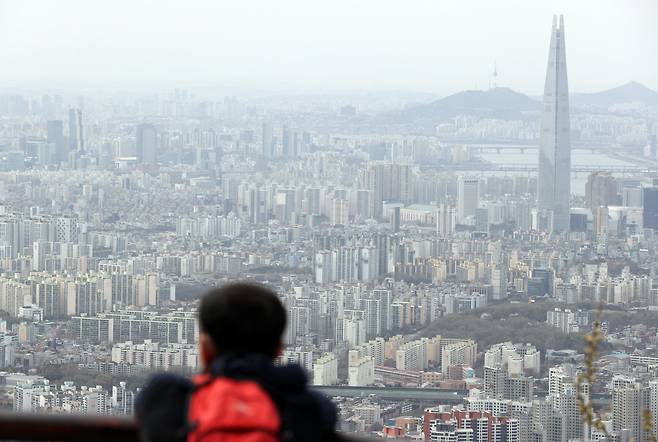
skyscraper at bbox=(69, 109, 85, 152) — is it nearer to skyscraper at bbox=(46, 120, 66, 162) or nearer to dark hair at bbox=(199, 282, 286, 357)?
skyscraper at bbox=(46, 120, 66, 162)

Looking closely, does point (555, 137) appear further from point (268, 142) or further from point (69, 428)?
point (69, 428)

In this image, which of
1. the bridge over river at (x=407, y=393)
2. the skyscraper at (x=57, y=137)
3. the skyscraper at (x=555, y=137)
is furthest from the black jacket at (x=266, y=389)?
the skyscraper at (x=57, y=137)

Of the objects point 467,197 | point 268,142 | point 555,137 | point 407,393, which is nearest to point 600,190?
point 555,137

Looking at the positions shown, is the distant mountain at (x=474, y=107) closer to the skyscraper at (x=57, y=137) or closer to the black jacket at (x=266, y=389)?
the skyscraper at (x=57, y=137)

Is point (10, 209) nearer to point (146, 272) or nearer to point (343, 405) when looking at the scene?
point (146, 272)

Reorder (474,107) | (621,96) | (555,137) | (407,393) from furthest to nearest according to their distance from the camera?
(555,137)
(474,107)
(621,96)
(407,393)

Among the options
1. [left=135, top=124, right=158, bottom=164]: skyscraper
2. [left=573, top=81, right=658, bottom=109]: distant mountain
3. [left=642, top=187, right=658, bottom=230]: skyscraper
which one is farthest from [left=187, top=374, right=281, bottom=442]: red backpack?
[left=135, top=124, right=158, bottom=164]: skyscraper
